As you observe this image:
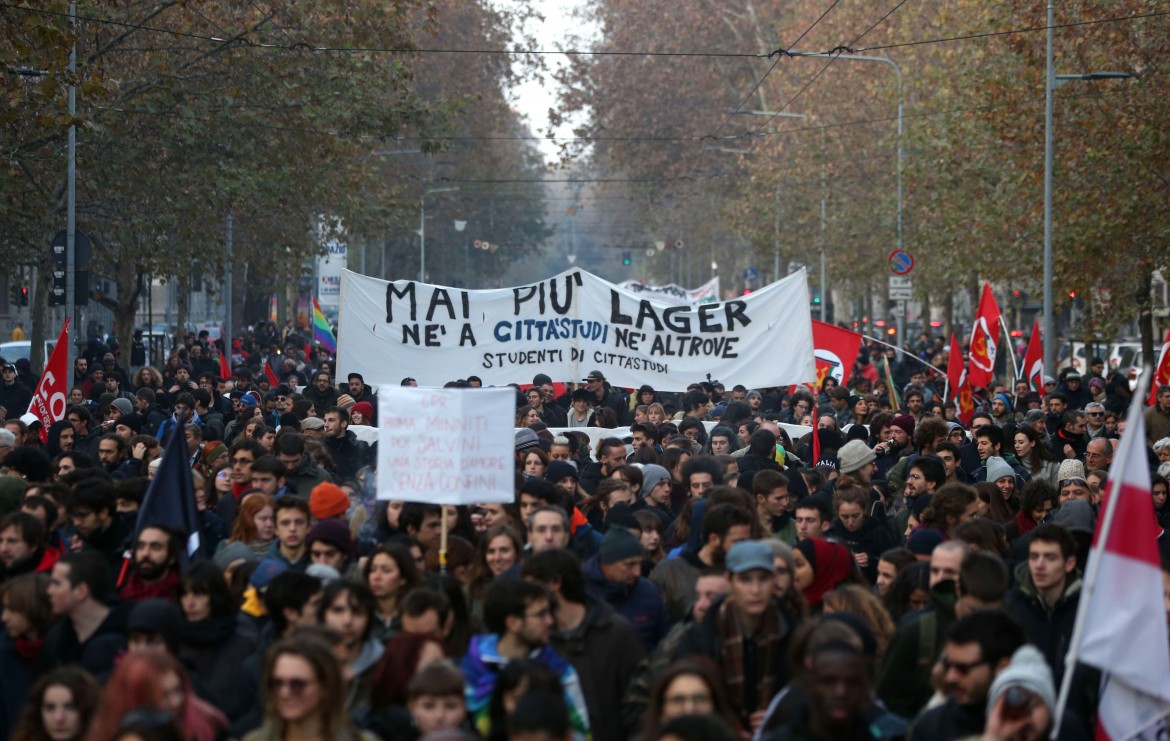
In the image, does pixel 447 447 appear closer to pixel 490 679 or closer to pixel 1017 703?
pixel 490 679

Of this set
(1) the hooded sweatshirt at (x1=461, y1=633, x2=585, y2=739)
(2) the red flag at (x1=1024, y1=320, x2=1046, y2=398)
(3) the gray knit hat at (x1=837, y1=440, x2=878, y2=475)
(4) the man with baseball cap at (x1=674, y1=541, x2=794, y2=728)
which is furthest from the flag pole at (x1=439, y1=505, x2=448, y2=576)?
(2) the red flag at (x1=1024, y1=320, x2=1046, y2=398)

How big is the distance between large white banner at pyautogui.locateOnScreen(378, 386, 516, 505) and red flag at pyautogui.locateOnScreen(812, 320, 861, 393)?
42.4 ft

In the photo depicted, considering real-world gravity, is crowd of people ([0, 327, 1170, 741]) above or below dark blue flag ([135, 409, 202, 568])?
below

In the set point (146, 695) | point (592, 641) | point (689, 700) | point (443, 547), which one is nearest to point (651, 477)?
point (443, 547)

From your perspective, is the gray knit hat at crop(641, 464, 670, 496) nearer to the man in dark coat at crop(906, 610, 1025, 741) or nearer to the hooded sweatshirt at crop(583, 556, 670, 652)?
the hooded sweatshirt at crop(583, 556, 670, 652)

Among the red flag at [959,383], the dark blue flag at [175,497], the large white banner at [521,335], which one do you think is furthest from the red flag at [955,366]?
the dark blue flag at [175,497]

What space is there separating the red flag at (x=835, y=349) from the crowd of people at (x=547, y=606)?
913cm

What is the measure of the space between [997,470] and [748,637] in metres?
6.03

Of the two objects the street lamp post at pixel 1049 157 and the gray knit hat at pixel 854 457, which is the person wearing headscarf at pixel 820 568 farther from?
the street lamp post at pixel 1049 157

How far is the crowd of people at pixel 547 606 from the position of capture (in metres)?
5.36

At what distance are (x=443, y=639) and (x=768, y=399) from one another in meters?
16.1

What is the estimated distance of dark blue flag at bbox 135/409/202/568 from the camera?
8242mm

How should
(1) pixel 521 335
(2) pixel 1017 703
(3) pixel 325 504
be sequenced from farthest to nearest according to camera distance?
(1) pixel 521 335
(3) pixel 325 504
(2) pixel 1017 703

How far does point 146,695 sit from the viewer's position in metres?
4.98
